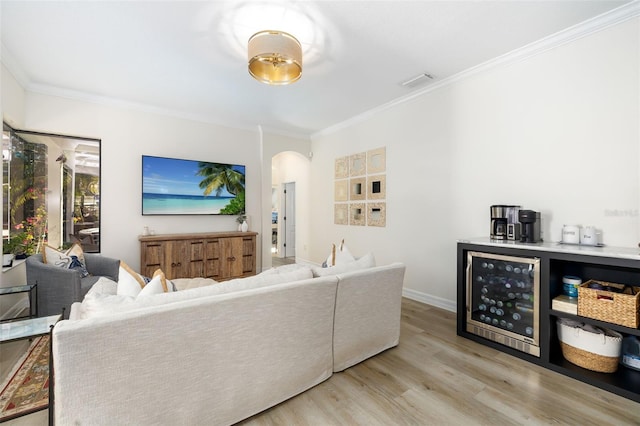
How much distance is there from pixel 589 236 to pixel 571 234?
0.11m

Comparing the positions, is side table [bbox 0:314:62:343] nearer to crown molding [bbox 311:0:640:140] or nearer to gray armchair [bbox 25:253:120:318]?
gray armchair [bbox 25:253:120:318]

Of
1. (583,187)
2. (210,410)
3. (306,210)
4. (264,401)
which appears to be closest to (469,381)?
(264,401)

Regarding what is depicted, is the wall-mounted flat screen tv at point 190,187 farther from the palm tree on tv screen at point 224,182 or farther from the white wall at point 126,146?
the white wall at point 126,146

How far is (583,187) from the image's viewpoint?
7.92ft

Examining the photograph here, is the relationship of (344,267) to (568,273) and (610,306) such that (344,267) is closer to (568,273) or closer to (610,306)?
(610,306)

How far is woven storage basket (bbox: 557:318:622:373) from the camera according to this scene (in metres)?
1.99

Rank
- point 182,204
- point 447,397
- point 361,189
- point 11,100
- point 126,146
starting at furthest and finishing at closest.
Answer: point 361,189 → point 182,204 → point 126,146 → point 11,100 → point 447,397

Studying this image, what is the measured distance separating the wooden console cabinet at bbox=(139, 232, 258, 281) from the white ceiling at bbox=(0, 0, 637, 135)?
2.05 meters

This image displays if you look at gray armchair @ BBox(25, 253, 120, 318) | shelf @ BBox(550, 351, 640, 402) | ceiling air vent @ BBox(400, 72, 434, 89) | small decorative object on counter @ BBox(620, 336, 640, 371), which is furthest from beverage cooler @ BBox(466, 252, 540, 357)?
gray armchair @ BBox(25, 253, 120, 318)

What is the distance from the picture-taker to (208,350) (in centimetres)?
146

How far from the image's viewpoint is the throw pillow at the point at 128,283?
161 cm

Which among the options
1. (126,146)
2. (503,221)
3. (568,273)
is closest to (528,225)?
(503,221)

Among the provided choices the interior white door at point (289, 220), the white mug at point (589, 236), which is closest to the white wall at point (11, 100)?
the interior white door at point (289, 220)

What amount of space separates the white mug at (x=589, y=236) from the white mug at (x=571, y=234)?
0.10 feet
